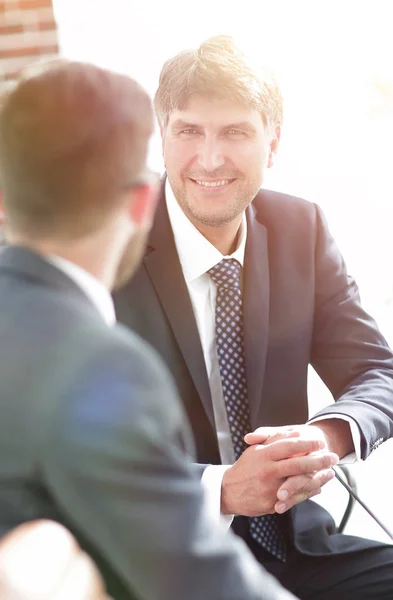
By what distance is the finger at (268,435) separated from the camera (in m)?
1.58

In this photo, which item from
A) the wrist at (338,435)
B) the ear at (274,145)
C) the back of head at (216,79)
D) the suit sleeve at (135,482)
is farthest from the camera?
the ear at (274,145)

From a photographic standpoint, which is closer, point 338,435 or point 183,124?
point 338,435

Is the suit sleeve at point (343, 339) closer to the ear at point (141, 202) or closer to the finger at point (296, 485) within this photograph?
the finger at point (296, 485)

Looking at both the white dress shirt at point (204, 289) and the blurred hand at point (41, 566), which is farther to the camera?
the white dress shirt at point (204, 289)

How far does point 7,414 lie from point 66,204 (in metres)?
0.25

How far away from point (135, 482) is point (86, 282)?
249 millimetres

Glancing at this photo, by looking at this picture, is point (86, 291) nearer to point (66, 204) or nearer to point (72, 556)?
point (66, 204)

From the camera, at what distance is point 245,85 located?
5.98 feet

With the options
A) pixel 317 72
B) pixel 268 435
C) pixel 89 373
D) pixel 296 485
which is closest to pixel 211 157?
pixel 268 435

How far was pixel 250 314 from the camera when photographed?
185 cm

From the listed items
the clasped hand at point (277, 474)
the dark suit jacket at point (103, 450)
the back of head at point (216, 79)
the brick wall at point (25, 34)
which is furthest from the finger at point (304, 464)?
the brick wall at point (25, 34)

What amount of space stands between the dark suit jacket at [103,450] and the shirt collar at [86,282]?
0.16ft

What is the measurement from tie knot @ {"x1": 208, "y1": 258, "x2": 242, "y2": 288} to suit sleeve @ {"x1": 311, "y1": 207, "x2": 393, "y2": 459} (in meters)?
0.24

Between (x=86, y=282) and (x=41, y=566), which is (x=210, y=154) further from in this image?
(x=41, y=566)
